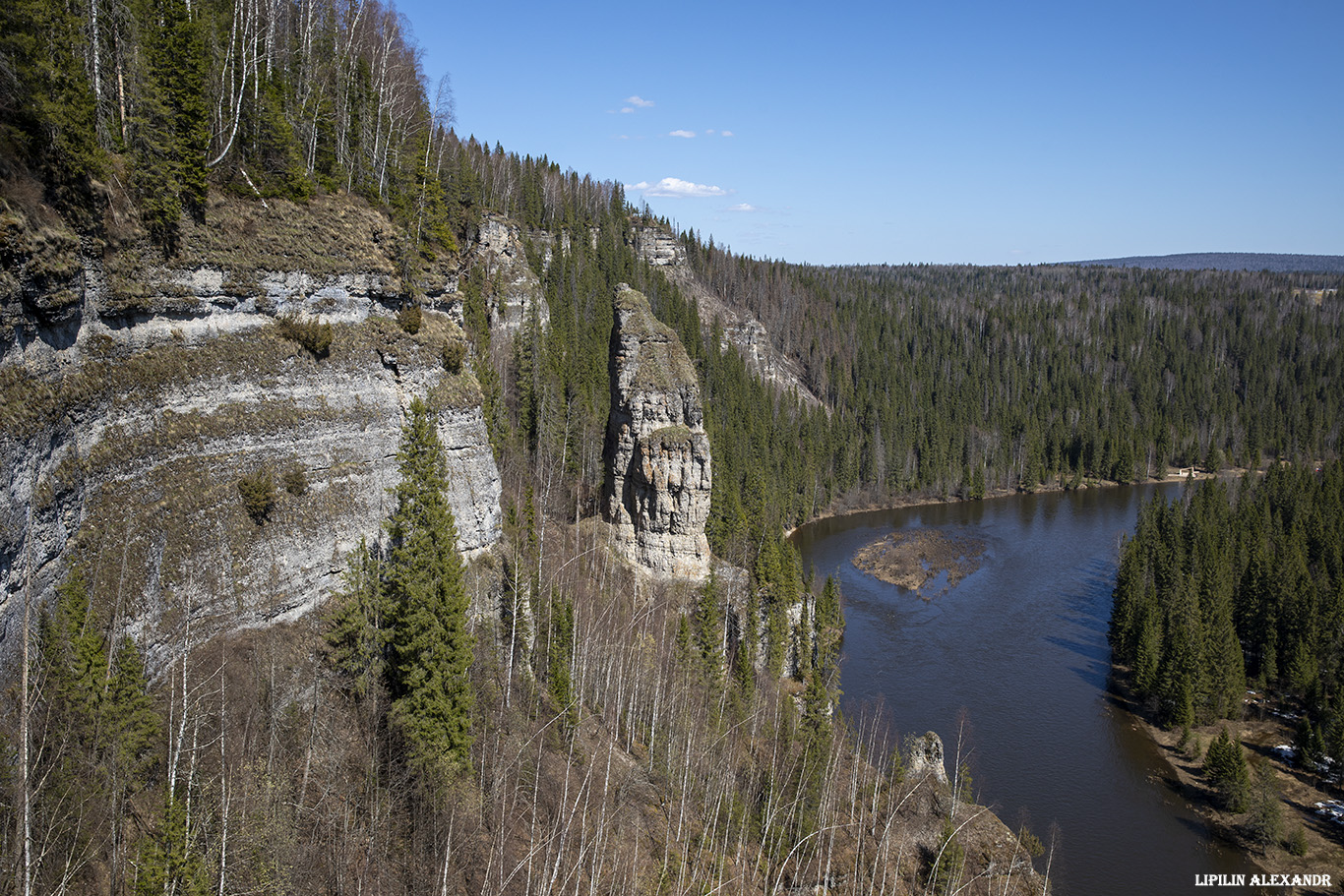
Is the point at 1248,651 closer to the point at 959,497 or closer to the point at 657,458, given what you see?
the point at 657,458

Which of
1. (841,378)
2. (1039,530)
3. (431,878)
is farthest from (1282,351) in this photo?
(431,878)

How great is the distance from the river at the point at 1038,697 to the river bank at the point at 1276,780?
0.86 meters

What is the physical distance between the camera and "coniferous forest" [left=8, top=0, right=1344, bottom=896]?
16984 millimetres

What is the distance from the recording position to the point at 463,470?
31.5 meters

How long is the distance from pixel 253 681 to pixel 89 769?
5.43 metres

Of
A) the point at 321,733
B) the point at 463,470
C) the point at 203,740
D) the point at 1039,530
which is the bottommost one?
the point at 1039,530

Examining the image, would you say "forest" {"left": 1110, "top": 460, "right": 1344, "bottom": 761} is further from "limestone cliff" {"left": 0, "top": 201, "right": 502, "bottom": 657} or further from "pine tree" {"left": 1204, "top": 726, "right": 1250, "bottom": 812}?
"limestone cliff" {"left": 0, "top": 201, "right": 502, "bottom": 657}

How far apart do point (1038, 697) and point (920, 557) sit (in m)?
30.3

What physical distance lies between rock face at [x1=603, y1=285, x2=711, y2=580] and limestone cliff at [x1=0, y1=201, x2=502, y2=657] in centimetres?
1750

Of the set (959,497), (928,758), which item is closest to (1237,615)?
(928,758)

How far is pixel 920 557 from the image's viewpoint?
79.7 m

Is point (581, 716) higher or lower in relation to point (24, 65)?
lower

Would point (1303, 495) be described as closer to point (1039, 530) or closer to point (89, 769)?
point (1039, 530)

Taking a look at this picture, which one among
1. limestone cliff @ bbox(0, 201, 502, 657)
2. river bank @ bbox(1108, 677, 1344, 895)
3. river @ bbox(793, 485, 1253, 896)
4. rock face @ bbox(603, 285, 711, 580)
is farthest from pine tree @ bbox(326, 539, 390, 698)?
river bank @ bbox(1108, 677, 1344, 895)
